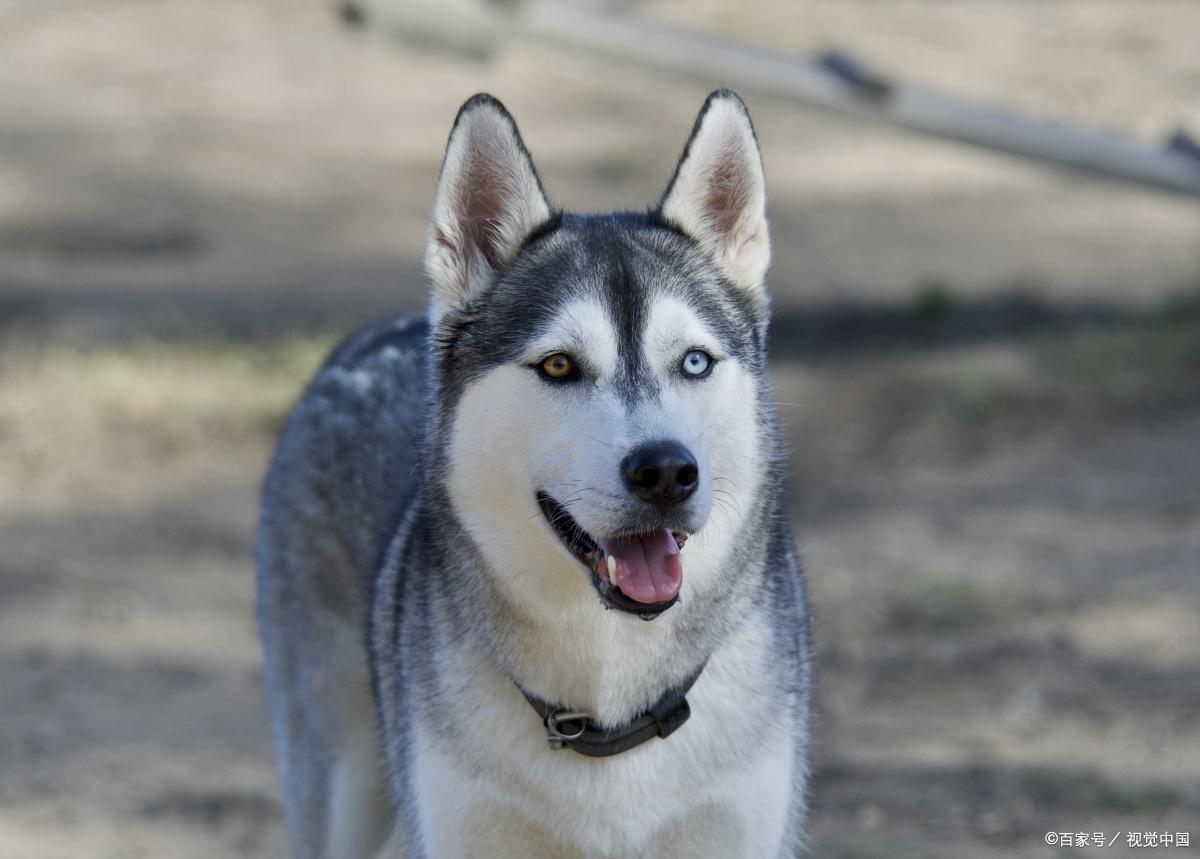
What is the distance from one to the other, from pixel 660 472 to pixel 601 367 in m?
0.34

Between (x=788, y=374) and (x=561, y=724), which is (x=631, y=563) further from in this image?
→ (x=788, y=374)

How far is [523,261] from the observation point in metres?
3.53

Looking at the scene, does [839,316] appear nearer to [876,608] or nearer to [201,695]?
[876,608]

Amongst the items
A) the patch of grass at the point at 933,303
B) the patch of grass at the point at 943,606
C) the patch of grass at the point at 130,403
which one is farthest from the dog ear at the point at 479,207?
the patch of grass at the point at 933,303

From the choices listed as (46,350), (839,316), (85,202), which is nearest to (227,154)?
(85,202)

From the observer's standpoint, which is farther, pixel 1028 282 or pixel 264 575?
pixel 1028 282

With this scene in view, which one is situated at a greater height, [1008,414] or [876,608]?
[1008,414]

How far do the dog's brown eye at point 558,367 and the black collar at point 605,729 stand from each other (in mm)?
706

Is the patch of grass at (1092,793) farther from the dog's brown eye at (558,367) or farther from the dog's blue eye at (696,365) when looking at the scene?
the dog's brown eye at (558,367)

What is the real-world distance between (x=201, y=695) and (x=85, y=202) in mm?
4859

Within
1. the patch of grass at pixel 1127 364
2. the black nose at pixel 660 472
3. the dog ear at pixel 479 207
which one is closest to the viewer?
the black nose at pixel 660 472

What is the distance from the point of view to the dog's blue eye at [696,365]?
325 cm

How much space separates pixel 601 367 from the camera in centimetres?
320

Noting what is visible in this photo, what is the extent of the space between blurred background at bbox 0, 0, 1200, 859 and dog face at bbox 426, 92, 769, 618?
2060 mm
